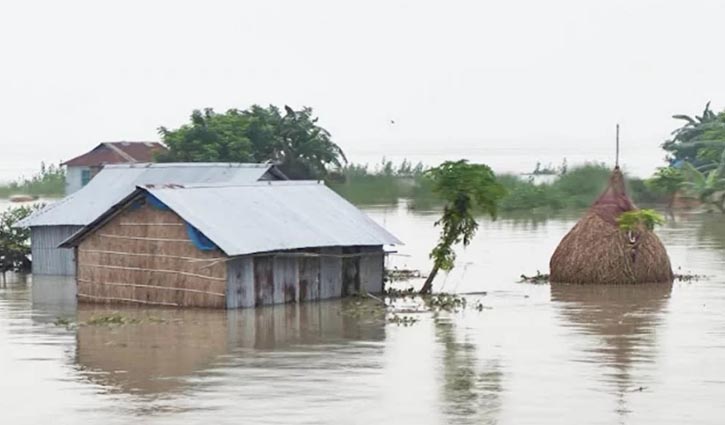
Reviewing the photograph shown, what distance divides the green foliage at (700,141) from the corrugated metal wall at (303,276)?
3366cm

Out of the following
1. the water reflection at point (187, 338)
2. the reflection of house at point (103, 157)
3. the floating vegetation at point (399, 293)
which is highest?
the reflection of house at point (103, 157)

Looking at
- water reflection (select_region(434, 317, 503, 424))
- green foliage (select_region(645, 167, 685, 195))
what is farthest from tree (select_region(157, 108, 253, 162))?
water reflection (select_region(434, 317, 503, 424))

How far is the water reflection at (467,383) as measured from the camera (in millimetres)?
16438

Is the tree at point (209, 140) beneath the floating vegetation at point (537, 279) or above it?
above

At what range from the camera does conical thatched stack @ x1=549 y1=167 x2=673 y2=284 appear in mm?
28422

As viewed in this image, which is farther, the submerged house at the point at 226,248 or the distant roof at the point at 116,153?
the distant roof at the point at 116,153

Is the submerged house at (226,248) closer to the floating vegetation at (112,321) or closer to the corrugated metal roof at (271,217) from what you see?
the corrugated metal roof at (271,217)

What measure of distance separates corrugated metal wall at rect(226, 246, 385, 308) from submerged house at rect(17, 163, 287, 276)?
17.4 feet

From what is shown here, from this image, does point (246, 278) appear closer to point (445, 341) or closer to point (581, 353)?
point (445, 341)

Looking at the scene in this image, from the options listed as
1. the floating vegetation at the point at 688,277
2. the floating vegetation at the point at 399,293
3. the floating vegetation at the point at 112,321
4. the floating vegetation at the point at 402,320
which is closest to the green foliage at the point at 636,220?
the floating vegetation at the point at 688,277

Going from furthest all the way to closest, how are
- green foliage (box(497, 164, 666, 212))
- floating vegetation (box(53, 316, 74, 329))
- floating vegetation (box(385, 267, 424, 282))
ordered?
1. green foliage (box(497, 164, 666, 212))
2. floating vegetation (box(385, 267, 424, 282))
3. floating vegetation (box(53, 316, 74, 329))

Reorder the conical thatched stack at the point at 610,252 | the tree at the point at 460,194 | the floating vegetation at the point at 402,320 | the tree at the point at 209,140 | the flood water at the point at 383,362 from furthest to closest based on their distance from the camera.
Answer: the tree at the point at 209,140 → the conical thatched stack at the point at 610,252 → the tree at the point at 460,194 → the floating vegetation at the point at 402,320 → the flood water at the point at 383,362

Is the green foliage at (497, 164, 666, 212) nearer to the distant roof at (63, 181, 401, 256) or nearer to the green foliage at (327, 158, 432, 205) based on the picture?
the green foliage at (327, 158, 432, 205)

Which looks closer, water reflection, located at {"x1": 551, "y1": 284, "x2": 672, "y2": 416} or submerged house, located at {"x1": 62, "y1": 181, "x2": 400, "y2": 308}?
water reflection, located at {"x1": 551, "y1": 284, "x2": 672, "y2": 416}
